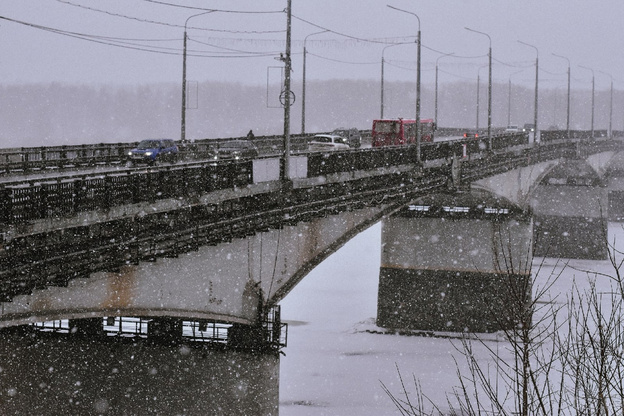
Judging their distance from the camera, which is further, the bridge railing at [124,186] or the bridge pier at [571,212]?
the bridge pier at [571,212]

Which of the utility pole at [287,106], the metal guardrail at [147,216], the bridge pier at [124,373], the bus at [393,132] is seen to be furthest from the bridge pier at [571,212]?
the bridge pier at [124,373]

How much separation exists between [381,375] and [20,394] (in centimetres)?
2026

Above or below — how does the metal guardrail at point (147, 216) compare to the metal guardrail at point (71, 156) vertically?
below

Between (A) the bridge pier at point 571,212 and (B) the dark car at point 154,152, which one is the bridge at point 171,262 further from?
(A) the bridge pier at point 571,212

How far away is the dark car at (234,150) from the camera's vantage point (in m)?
48.5

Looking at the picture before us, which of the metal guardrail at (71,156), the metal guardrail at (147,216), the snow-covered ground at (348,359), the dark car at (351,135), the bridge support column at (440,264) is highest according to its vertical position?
the dark car at (351,135)

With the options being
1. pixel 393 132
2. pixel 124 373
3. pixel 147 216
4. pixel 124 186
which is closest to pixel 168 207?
pixel 147 216

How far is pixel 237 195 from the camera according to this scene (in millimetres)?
24859

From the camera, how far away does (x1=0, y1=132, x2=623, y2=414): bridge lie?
1731 centimetres

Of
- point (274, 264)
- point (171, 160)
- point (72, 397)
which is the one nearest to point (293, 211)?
point (274, 264)

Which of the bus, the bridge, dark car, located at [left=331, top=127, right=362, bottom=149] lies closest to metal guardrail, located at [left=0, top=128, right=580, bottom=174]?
the bridge

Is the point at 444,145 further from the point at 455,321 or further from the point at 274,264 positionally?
the point at 274,264

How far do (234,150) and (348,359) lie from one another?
13052 millimetres

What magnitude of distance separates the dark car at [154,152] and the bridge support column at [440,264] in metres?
12.4
